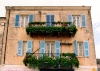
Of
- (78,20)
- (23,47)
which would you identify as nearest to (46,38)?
(23,47)

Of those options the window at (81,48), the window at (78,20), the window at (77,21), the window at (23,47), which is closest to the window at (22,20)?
the window at (23,47)

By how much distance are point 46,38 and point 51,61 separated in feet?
10.3

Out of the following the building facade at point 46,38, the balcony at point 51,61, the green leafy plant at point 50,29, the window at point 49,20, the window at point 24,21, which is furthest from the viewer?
the window at point 24,21

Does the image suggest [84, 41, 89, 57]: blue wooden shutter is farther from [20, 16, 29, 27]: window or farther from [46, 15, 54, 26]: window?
[20, 16, 29, 27]: window

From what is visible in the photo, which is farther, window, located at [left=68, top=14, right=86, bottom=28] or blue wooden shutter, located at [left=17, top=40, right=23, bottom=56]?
window, located at [left=68, top=14, right=86, bottom=28]

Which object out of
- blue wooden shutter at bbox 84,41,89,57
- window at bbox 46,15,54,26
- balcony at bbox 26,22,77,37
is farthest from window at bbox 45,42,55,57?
blue wooden shutter at bbox 84,41,89,57

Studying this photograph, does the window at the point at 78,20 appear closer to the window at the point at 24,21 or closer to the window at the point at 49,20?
the window at the point at 49,20

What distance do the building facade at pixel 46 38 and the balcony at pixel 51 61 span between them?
92cm

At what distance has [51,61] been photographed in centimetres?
2033

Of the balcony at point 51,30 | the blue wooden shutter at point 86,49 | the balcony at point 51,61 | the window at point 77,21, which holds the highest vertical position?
the window at point 77,21

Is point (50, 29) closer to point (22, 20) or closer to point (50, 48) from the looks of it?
point (50, 48)

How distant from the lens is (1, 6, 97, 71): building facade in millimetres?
21719

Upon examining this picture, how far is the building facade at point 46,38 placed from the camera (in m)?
21.7

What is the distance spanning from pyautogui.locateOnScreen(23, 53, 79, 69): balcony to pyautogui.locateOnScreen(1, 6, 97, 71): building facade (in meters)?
0.92
